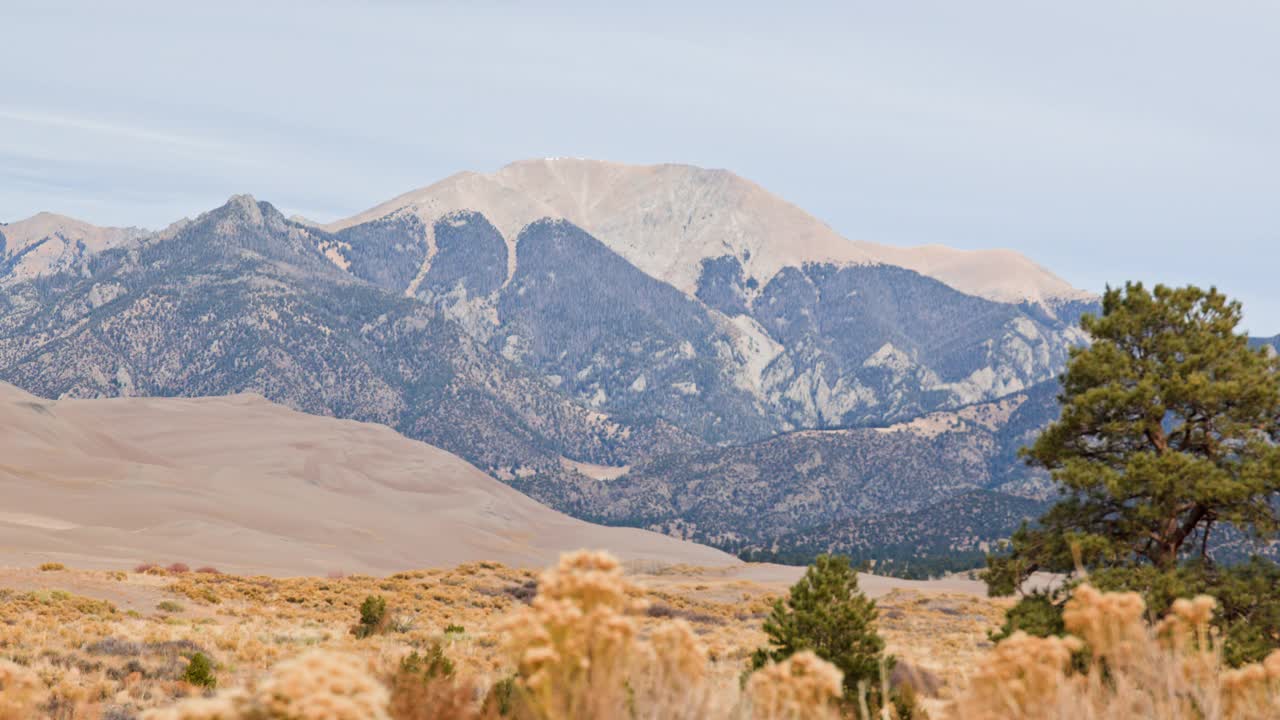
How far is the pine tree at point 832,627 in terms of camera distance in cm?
1741

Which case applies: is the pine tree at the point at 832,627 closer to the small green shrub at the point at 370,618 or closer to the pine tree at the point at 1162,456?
the pine tree at the point at 1162,456

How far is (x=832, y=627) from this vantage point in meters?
18.1

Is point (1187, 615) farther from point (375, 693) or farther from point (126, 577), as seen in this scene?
point (126, 577)

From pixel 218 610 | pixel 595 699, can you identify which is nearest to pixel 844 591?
pixel 595 699

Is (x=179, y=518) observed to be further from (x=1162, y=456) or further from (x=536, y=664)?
(x=536, y=664)

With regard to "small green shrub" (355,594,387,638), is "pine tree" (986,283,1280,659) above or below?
above

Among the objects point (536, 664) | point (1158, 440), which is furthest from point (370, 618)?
point (536, 664)

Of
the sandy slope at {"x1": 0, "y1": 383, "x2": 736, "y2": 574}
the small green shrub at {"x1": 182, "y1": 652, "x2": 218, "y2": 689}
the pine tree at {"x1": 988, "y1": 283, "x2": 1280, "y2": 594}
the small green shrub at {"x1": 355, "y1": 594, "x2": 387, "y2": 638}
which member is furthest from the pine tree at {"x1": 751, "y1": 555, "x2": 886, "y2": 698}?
the sandy slope at {"x1": 0, "y1": 383, "x2": 736, "y2": 574}

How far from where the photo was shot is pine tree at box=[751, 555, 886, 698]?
17.4m

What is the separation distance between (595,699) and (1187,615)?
4362 millimetres

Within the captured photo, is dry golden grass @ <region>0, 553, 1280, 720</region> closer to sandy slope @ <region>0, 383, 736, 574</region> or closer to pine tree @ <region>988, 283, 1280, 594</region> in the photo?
pine tree @ <region>988, 283, 1280, 594</region>

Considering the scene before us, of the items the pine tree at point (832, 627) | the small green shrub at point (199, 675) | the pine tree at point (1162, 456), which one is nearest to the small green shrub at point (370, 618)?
the small green shrub at point (199, 675)

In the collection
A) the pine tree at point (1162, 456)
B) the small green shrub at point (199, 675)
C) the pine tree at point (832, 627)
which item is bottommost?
the small green shrub at point (199, 675)

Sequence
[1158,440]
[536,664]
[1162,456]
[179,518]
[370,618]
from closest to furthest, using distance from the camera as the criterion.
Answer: [536,664] < [1162,456] < [1158,440] < [370,618] < [179,518]
